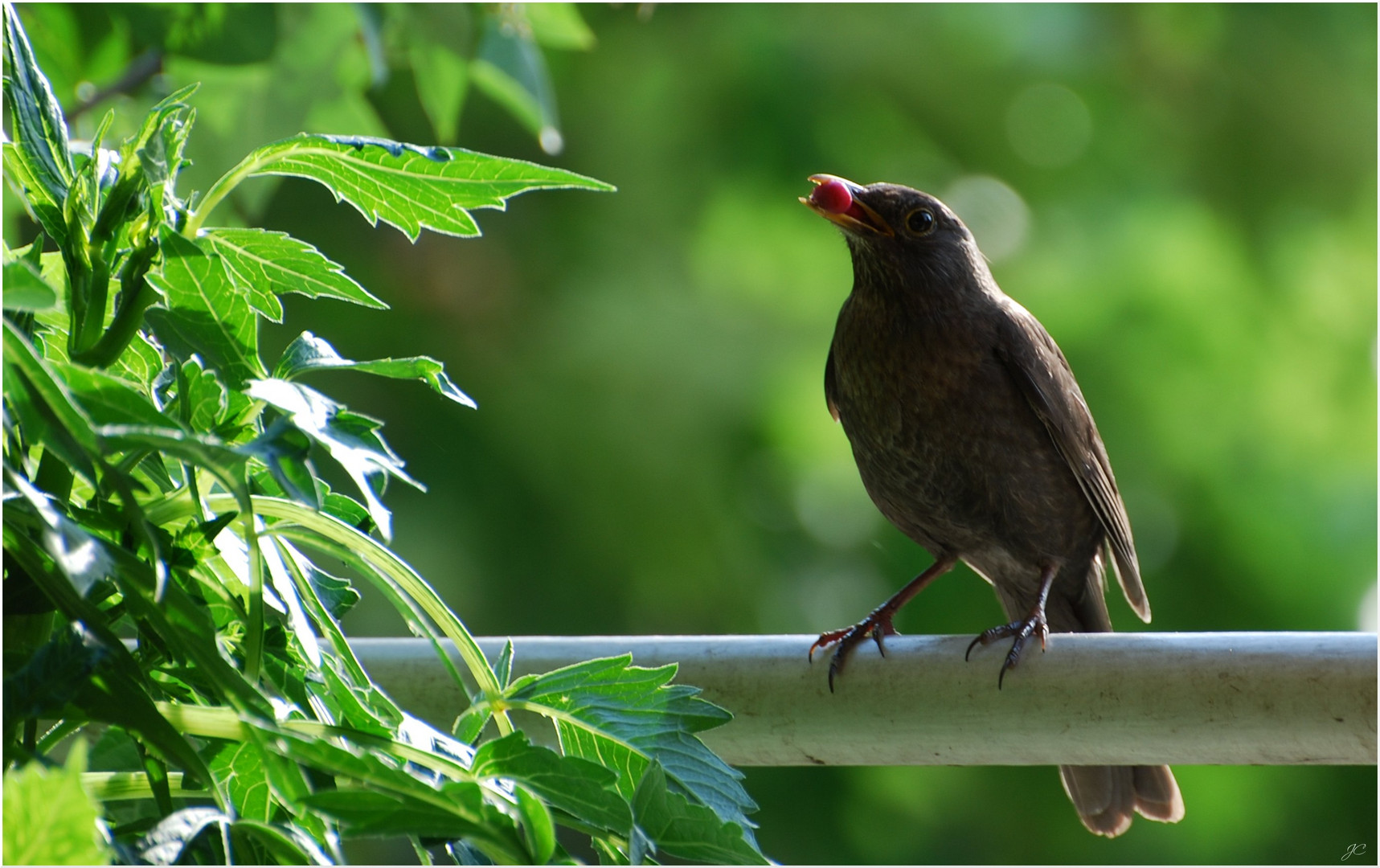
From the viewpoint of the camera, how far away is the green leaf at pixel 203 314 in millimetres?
613

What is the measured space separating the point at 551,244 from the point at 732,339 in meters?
1.08

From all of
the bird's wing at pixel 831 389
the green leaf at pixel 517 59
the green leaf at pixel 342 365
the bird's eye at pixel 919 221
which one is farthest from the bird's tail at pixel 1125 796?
the green leaf at pixel 342 365

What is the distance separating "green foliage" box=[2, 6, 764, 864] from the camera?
0.53 metres

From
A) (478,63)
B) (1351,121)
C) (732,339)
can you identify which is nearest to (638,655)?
(478,63)

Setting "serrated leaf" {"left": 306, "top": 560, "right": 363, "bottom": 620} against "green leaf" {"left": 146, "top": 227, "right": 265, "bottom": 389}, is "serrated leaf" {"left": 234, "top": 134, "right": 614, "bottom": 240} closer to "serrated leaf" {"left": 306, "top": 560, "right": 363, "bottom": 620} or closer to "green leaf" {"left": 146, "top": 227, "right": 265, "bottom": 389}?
"green leaf" {"left": 146, "top": 227, "right": 265, "bottom": 389}

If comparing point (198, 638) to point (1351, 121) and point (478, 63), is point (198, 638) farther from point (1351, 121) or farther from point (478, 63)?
point (1351, 121)

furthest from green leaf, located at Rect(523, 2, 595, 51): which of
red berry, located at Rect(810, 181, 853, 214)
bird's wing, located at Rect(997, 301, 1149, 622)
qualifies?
bird's wing, located at Rect(997, 301, 1149, 622)

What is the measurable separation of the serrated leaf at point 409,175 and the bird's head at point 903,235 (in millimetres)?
1349

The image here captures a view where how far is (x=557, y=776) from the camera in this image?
0.62 m

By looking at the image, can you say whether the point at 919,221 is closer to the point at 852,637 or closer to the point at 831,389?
the point at 831,389

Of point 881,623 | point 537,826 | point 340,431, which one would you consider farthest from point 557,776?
point 881,623

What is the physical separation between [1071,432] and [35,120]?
1672 millimetres

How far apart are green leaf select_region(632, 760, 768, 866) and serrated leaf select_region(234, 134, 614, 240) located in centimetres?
33

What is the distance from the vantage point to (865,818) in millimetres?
4668
